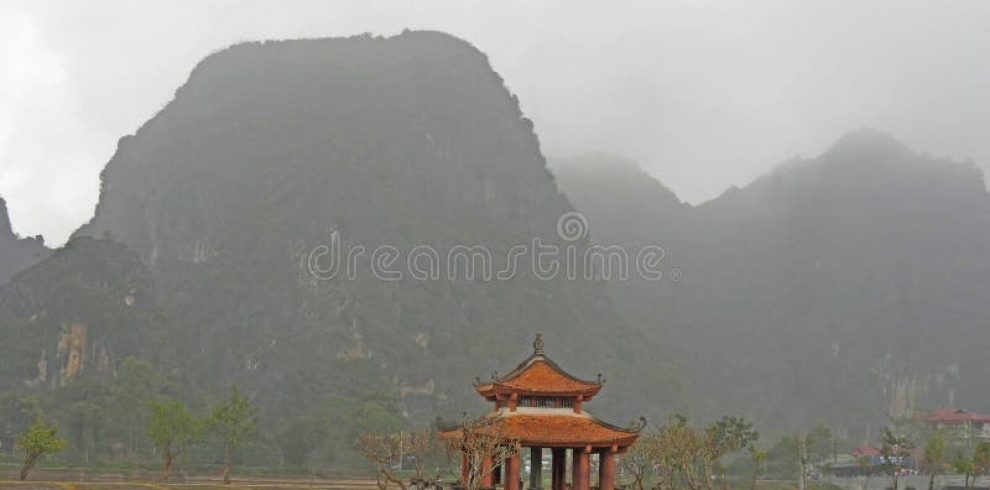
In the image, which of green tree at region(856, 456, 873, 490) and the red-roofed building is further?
the red-roofed building

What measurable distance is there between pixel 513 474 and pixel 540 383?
345cm

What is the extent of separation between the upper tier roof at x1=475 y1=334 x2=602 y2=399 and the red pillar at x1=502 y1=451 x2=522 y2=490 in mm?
2461

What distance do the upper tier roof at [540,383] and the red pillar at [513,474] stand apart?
8.08 ft

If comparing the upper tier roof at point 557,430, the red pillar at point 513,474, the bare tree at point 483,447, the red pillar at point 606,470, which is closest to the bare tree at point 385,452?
the bare tree at point 483,447

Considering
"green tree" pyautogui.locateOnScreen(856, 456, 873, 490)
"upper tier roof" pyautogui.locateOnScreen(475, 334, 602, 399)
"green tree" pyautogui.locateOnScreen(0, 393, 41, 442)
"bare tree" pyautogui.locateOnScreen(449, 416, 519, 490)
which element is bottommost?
"green tree" pyautogui.locateOnScreen(856, 456, 873, 490)

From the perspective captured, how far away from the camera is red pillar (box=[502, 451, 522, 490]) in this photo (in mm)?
33312

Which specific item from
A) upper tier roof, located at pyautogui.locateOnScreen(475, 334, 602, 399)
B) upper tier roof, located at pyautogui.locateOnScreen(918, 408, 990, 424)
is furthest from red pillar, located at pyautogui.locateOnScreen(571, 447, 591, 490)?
upper tier roof, located at pyautogui.locateOnScreen(918, 408, 990, 424)

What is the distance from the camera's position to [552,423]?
113 ft

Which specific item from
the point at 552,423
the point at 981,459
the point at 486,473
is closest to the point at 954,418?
the point at 981,459

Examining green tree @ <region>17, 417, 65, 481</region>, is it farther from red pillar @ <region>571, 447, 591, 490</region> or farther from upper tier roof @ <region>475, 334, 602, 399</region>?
red pillar @ <region>571, 447, 591, 490</region>

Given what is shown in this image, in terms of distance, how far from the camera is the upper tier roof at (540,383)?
34500 mm

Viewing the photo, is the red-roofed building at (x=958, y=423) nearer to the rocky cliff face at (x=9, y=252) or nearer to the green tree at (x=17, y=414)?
the green tree at (x=17, y=414)

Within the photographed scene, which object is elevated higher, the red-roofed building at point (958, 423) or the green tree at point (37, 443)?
the green tree at point (37, 443)

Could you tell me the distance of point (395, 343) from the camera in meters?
177
